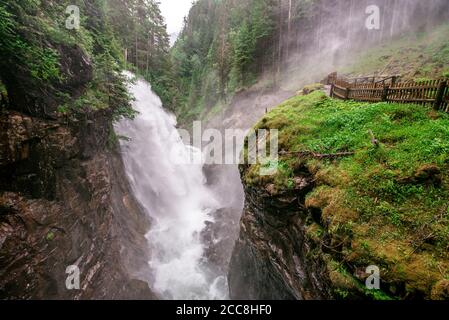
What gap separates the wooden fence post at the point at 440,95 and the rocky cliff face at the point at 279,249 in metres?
4.20

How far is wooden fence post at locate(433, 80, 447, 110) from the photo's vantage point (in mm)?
6340

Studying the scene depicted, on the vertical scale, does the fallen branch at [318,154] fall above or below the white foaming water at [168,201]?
above

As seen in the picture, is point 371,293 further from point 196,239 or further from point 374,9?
point 374,9

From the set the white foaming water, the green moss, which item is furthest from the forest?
the white foaming water

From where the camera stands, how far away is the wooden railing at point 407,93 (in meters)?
6.48

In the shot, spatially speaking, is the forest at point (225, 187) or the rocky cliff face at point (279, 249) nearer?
the forest at point (225, 187)

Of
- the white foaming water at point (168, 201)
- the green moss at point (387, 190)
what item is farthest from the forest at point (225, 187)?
the white foaming water at point (168, 201)

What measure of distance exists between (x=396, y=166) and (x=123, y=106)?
554 inches

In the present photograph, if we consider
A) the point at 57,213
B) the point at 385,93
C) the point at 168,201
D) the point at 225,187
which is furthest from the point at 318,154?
the point at 225,187

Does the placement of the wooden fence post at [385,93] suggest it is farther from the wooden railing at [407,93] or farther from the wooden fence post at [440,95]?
the wooden fence post at [440,95]

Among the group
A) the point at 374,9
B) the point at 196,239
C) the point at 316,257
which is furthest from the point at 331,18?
the point at 316,257

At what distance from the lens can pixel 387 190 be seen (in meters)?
5.26

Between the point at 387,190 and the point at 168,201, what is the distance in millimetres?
19214
